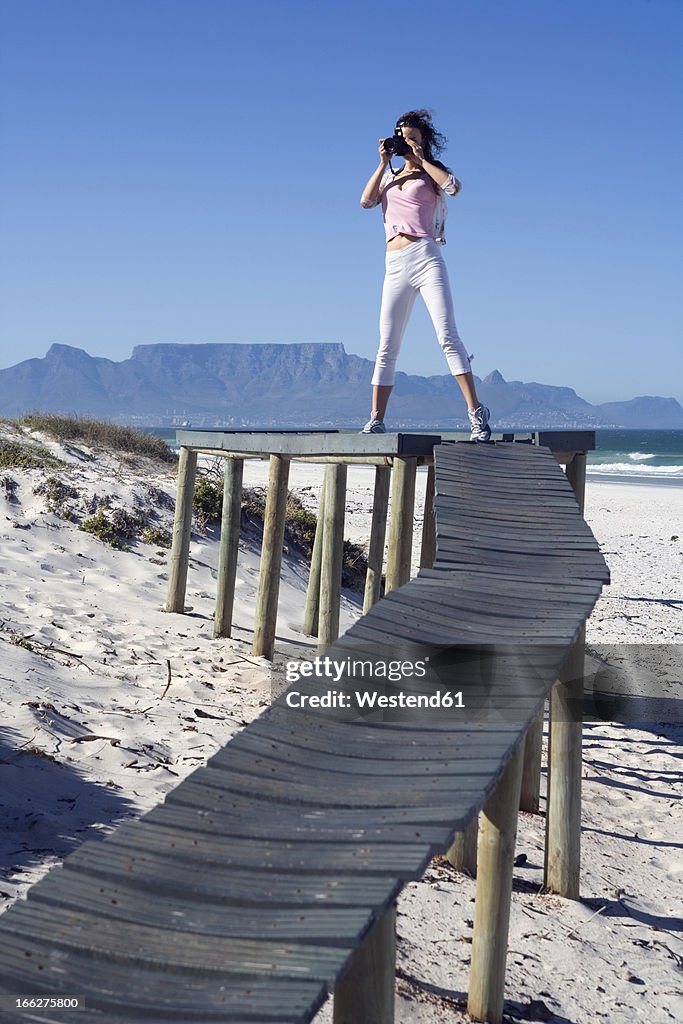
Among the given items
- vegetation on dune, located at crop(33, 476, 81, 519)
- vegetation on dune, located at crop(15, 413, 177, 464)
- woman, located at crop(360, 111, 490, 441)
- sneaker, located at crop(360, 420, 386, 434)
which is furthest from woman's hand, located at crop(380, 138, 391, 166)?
vegetation on dune, located at crop(15, 413, 177, 464)

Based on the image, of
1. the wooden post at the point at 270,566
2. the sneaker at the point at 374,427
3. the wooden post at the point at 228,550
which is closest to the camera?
the sneaker at the point at 374,427

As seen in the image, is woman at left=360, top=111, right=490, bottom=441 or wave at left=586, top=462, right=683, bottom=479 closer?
woman at left=360, top=111, right=490, bottom=441

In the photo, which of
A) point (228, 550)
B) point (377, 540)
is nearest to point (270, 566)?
point (228, 550)

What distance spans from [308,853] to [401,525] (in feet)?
14.2

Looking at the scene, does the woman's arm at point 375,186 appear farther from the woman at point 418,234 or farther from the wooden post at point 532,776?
the wooden post at point 532,776

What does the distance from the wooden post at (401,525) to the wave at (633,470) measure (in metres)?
37.9

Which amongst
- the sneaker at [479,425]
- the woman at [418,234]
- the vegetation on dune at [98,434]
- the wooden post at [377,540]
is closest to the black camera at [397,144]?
the woman at [418,234]

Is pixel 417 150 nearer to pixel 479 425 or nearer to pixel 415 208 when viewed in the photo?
pixel 415 208

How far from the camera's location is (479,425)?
657cm

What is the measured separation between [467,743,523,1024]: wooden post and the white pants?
341cm

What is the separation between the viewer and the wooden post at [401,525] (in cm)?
620

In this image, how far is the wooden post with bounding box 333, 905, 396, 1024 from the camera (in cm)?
213

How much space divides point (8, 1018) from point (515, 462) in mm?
4691

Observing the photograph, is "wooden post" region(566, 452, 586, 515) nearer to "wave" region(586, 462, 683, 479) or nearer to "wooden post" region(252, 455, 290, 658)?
"wooden post" region(252, 455, 290, 658)
